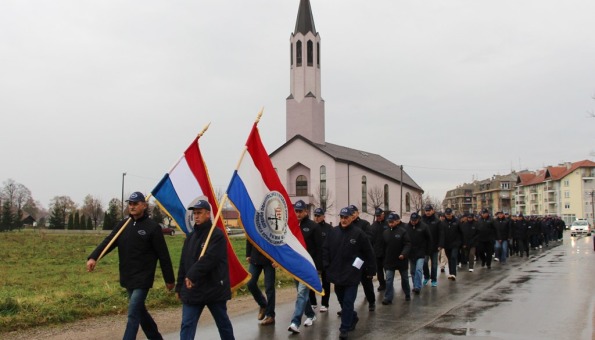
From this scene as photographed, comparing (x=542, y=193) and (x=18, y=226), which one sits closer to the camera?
(x=18, y=226)

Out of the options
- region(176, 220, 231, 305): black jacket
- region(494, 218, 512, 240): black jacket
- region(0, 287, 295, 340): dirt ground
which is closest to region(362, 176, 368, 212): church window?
region(494, 218, 512, 240): black jacket

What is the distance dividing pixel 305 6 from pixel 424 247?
70.7 metres

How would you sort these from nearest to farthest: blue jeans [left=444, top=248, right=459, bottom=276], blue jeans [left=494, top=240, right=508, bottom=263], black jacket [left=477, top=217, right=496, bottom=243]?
blue jeans [left=444, top=248, right=459, bottom=276], black jacket [left=477, top=217, right=496, bottom=243], blue jeans [left=494, top=240, right=508, bottom=263]

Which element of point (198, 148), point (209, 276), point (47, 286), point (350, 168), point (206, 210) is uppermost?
point (350, 168)

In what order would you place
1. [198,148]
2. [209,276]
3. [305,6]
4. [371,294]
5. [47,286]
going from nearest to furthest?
[209,276], [198,148], [371,294], [47,286], [305,6]

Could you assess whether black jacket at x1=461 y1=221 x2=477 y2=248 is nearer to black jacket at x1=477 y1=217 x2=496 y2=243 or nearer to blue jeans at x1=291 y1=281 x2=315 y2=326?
black jacket at x1=477 y1=217 x2=496 y2=243

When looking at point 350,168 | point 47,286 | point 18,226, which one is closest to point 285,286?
point 47,286

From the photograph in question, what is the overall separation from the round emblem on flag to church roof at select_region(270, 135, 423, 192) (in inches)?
2617

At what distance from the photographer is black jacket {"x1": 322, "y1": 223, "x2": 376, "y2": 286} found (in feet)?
28.5

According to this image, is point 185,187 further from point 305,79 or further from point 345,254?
point 305,79

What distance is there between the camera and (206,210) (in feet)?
22.6

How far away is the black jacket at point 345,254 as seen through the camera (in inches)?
342

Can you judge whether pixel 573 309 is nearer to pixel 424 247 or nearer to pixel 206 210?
pixel 424 247

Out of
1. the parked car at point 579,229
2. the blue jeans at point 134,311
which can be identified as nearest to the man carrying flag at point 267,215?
the blue jeans at point 134,311
